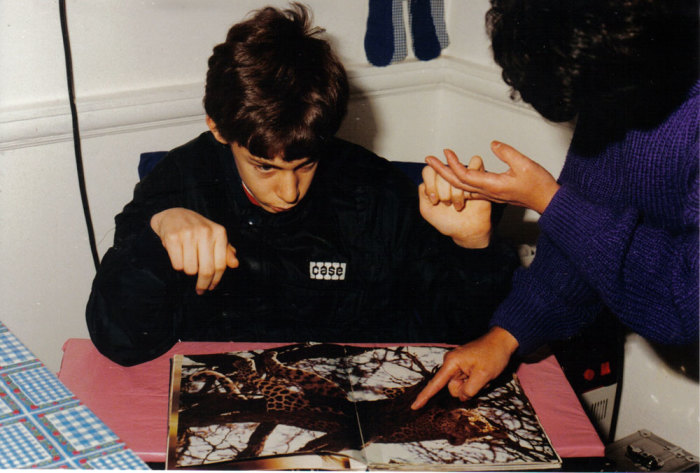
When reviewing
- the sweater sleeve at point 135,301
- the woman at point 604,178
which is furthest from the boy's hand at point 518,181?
the sweater sleeve at point 135,301

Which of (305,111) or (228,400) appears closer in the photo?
(228,400)

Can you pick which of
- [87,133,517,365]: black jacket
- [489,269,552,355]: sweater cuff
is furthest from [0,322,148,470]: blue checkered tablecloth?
[489,269,552,355]: sweater cuff

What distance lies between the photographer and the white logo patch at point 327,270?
1229 mm

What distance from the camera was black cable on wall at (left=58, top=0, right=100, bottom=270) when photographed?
1344 millimetres

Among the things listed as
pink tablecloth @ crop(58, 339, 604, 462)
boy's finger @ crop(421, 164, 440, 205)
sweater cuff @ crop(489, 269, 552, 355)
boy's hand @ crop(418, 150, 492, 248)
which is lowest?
pink tablecloth @ crop(58, 339, 604, 462)

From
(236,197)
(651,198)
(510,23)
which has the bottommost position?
(236,197)

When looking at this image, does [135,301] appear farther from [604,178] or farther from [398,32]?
[398,32]

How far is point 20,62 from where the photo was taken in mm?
1354

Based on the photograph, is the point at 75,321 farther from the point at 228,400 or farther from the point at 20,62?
the point at 228,400

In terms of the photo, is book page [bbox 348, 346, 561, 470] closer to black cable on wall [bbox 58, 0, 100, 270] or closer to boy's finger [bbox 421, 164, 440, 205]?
boy's finger [bbox 421, 164, 440, 205]

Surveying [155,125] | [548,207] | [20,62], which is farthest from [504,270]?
[20,62]

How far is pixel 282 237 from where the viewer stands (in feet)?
4.00

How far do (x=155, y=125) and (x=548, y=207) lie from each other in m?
0.96

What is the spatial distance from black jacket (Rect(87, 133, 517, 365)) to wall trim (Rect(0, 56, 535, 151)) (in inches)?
13.6
